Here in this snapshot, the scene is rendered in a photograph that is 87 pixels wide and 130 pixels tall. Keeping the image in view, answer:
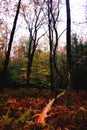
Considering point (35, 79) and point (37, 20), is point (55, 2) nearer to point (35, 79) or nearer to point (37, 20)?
point (37, 20)

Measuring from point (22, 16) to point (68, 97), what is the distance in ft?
75.0

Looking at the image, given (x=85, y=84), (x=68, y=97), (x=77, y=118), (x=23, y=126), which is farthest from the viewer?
(x=85, y=84)

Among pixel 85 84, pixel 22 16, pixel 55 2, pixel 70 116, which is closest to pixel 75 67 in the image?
pixel 85 84

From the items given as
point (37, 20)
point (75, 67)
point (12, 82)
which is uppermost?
point (37, 20)

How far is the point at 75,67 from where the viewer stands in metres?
27.8

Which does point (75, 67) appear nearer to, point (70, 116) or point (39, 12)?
point (39, 12)

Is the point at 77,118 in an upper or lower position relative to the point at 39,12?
lower

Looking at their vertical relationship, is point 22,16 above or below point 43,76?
above

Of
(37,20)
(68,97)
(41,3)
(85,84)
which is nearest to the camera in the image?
(68,97)

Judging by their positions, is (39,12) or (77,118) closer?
(77,118)

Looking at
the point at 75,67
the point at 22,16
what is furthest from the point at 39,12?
the point at 75,67

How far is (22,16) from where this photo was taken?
33906 mm

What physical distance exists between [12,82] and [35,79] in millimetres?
3977

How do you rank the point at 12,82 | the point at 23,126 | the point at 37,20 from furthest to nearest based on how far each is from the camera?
the point at 12,82 < the point at 37,20 < the point at 23,126
